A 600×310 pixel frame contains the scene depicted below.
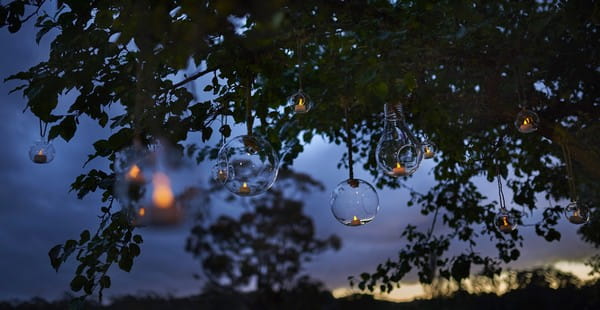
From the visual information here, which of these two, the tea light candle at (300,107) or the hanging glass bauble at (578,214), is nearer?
the tea light candle at (300,107)

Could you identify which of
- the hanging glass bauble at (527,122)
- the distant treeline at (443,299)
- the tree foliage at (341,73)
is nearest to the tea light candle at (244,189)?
the tree foliage at (341,73)

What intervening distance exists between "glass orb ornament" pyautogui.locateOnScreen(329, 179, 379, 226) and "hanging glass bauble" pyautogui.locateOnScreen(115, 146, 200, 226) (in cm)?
123

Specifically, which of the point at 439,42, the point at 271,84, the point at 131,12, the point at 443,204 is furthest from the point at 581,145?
the point at 131,12

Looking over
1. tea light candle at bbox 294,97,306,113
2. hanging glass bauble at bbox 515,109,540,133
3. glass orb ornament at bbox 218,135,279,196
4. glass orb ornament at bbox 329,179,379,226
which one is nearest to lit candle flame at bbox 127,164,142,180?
glass orb ornament at bbox 218,135,279,196

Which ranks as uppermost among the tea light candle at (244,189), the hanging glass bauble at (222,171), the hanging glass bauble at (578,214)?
the hanging glass bauble at (578,214)

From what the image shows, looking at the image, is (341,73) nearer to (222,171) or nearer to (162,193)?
(222,171)

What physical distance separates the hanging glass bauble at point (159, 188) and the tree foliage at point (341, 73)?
41 mm

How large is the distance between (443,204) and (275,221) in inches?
106

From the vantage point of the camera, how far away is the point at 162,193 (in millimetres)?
476

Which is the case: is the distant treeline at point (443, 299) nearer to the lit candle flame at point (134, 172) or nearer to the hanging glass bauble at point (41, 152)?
the hanging glass bauble at point (41, 152)

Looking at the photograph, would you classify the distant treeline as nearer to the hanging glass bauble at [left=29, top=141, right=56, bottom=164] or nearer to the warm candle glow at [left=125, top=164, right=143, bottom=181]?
the hanging glass bauble at [left=29, top=141, right=56, bottom=164]

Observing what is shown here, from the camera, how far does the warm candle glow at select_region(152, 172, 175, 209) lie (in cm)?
47

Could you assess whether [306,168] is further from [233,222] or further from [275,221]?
[233,222]

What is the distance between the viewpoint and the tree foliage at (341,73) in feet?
3.14
